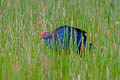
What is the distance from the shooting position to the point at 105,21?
445 centimetres

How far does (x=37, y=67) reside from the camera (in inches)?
106

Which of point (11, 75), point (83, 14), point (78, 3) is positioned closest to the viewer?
point (11, 75)

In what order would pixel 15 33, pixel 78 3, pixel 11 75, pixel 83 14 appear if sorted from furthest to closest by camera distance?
pixel 78 3
pixel 83 14
pixel 15 33
pixel 11 75

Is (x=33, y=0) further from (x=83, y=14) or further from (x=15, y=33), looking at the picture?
(x=15, y=33)

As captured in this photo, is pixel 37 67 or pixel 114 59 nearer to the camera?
pixel 37 67

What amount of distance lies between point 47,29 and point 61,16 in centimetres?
51

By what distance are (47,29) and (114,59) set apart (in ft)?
5.28

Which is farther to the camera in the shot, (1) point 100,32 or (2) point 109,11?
(2) point 109,11

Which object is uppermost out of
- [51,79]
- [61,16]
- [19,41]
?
[61,16]

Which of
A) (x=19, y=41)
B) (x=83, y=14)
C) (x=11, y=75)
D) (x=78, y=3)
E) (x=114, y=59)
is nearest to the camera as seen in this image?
(x=11, y=75)

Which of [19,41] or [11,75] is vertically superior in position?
[19,41]

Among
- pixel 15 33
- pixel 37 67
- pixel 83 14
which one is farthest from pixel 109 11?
pixel 37 67

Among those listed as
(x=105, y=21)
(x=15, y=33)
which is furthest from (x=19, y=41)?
(x=105, y=21)

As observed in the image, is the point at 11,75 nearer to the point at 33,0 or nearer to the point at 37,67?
the point at 37,67
